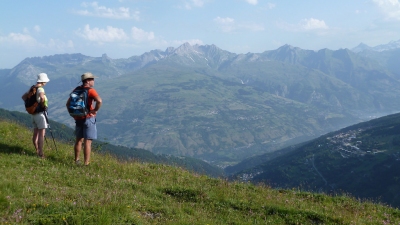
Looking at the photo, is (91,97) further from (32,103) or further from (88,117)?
(32,103)

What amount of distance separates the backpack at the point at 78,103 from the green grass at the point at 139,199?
1848 millimetres

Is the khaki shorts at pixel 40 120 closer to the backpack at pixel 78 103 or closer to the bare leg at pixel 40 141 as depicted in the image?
the bare leg at pixel 40 141

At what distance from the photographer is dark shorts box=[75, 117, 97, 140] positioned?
10680mm

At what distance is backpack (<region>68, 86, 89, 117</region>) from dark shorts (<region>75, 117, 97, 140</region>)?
30 centimetres

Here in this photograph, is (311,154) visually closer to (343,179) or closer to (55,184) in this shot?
(343,179)

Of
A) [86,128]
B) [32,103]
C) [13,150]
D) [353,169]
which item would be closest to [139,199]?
[86,128]

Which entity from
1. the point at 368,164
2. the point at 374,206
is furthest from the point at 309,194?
the point at 368,164

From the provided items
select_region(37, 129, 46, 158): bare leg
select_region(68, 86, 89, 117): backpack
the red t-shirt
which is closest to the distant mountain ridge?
select_region(37, 129, 46, 158): bare leg

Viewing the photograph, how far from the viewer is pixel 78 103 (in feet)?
34.0

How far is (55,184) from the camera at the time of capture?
8578mm

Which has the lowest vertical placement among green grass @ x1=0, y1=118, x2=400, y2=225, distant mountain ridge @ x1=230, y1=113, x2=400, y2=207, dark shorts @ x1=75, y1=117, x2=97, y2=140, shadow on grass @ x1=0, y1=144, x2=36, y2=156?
distant mountain ridge @ x1=230, y1=113, x2=400, y2=207

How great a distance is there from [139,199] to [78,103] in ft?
14.0

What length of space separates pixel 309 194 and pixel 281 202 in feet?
8.28

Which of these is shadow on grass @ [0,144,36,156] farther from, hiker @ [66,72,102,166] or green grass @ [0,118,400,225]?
hiker @ [66,72,102,166]
